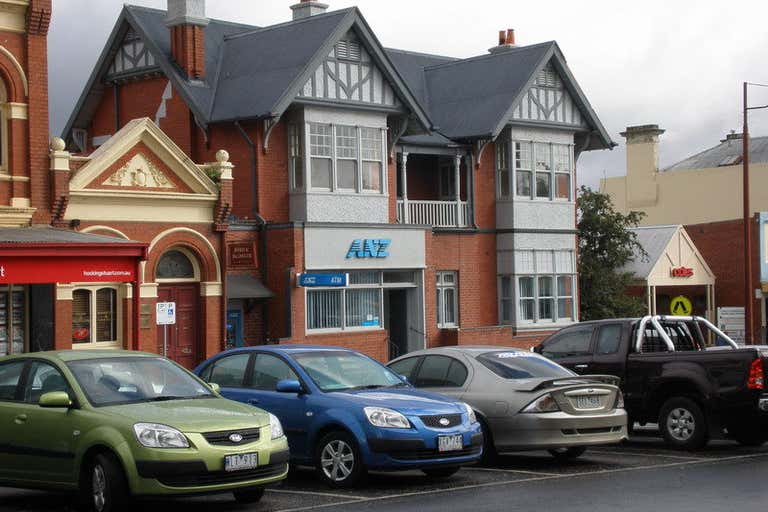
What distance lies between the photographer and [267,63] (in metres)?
31.5

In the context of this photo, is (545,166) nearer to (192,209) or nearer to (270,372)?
(192,209)

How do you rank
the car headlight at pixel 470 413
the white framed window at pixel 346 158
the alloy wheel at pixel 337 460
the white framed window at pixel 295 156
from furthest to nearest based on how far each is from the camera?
the white framed window at pixel 346 158, the white framed window at pixel 295 156, the car headlight at pixel 470 413, the alloy wheel at pixel 337 460

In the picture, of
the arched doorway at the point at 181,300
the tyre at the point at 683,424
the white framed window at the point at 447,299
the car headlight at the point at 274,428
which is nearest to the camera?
the car headlight at the point at 274,428

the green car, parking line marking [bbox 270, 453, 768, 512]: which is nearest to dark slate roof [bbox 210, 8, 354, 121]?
parking line marking [bbox 270, 453, 768, 512]

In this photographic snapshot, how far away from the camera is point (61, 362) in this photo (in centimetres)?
1294

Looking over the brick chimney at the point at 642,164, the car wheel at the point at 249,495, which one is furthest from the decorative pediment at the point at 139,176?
the brick chimney at the point at 642,164

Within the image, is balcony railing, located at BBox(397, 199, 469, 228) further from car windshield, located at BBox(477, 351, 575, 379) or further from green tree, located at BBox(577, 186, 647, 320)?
car windshield, located at BBox(477, 351, 575, 379)

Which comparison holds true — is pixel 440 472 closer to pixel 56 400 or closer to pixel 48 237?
pixel 56 400

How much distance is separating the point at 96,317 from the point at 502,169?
543 inches

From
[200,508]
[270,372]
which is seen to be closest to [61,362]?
[200,508]

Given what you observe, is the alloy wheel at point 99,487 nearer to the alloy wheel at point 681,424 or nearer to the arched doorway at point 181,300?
the alloy wheel at point 681,424

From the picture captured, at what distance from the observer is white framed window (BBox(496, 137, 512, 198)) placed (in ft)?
118

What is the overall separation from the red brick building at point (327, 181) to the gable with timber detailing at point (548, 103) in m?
0.06

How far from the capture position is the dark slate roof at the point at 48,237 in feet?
71.8
